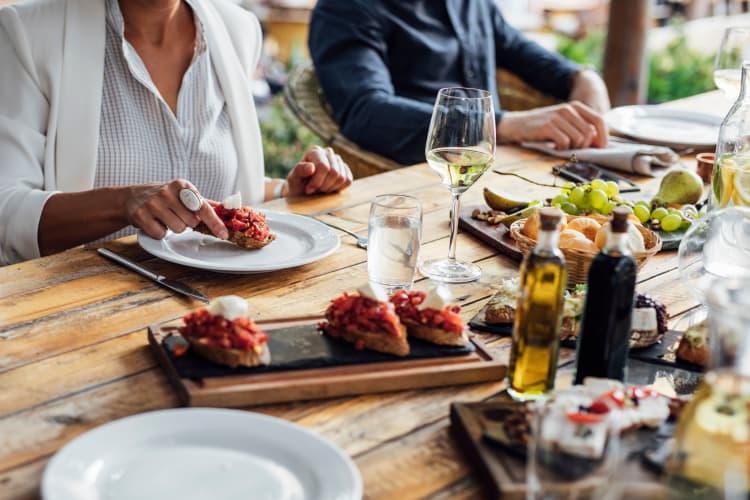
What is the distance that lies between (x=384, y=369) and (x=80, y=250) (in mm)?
709

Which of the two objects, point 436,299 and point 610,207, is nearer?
point 436,299

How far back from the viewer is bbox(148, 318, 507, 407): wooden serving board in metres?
1.06

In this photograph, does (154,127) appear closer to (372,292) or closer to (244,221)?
(244,221)

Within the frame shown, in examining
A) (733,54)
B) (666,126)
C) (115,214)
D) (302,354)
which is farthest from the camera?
(666,126)

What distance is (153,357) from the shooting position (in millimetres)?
1188

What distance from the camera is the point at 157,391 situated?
43.3 inches

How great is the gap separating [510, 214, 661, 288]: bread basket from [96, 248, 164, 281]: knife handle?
0.61 m

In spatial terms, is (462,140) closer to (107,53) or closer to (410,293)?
(410,293)

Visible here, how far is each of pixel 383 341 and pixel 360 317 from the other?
1.7 inches

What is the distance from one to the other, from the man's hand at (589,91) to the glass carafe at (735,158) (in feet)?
3.77

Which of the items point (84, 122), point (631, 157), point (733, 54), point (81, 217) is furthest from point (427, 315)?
point (733, 54)

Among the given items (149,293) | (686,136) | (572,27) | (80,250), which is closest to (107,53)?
(80,250)

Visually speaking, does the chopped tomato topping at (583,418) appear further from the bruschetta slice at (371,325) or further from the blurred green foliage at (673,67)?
the blurred green foliage at (673,67)

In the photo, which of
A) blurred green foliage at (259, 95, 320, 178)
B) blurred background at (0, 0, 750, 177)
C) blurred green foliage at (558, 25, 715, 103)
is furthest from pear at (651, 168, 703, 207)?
blurred green foliage at (558, 25, 715, 103)
